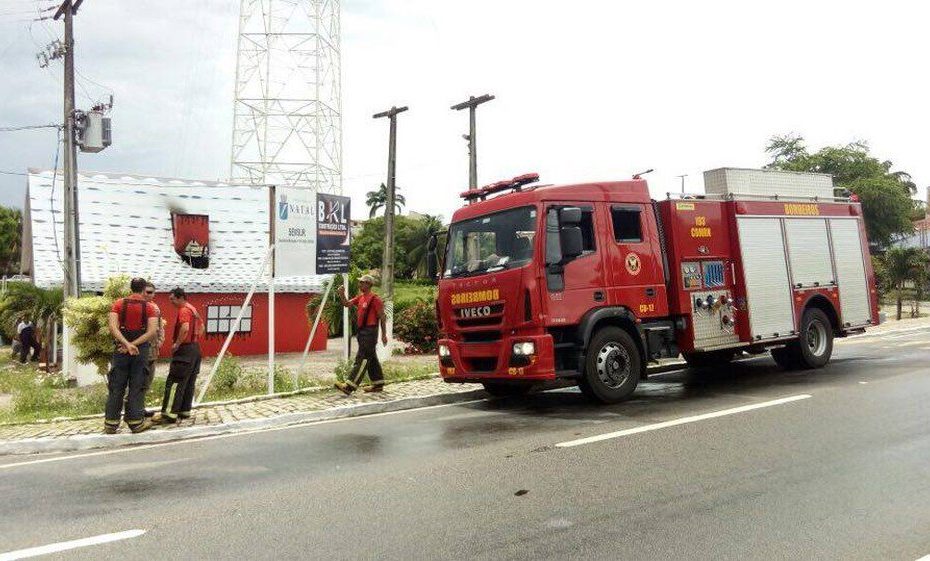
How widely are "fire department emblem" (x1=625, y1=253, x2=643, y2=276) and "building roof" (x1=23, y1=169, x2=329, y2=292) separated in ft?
44.1

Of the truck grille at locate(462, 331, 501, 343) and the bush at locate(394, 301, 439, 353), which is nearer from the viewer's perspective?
the truck grille at locate(462, 331, 501, 343)

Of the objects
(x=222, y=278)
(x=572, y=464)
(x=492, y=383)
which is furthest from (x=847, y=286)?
(x=222, y=278)

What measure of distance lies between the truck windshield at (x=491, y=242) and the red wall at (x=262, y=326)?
463 inches

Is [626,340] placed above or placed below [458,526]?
above

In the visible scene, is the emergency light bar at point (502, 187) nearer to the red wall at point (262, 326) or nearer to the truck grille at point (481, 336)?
the truck grille at point (481, 336)

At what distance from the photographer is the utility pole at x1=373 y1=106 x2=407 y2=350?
1856 cm

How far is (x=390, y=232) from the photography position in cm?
1892

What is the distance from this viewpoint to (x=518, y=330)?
9172mm

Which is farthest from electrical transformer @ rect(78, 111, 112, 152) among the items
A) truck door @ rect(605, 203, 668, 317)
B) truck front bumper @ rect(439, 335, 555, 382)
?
truck door @ rect(605, 203, 668, 317)

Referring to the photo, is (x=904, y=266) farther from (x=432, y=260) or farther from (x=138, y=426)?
(x=138, y=426)

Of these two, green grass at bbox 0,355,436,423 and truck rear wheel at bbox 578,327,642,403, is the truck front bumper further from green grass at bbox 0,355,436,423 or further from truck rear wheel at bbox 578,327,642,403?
green grass at bbox 0,355,436,423

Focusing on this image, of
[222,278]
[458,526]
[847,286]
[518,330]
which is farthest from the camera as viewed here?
[222,278]

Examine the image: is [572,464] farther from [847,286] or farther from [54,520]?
[847,286]

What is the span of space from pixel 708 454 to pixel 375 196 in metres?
81.0
